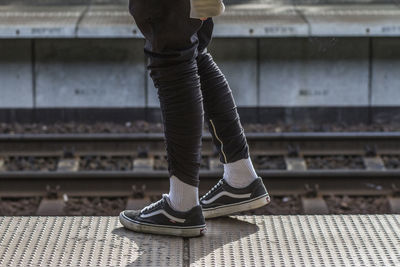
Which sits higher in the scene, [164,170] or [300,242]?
[300,242]

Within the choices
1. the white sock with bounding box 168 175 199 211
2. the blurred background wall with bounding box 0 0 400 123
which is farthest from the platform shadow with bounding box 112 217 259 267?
the blurred background wall with bounding box 0 0 400 123

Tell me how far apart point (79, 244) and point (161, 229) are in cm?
38

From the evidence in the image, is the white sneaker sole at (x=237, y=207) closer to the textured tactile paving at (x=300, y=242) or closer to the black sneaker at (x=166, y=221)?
the textured tactile paving at (x=300, y=242)

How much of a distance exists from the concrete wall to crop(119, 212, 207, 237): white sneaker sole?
5.58 m

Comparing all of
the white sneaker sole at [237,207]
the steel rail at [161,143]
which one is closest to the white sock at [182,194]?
the white sneaker sole at [237,207]

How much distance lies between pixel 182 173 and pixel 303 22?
6366 mm

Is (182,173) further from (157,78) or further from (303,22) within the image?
(303,22)

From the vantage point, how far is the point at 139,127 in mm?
8641

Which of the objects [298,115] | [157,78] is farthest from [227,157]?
[298,115]

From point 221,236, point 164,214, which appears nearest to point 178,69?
point 164,214

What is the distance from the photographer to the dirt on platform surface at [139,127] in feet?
27.7

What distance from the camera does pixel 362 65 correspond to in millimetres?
9578

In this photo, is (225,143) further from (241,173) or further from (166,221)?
(166,221)

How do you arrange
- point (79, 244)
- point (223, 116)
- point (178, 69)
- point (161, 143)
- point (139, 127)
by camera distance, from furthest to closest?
1. point (139, 127)
2. point (161, 143)
3. point (223, 116)
4. point (79, 244)
5. point (178, 69)
